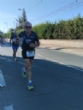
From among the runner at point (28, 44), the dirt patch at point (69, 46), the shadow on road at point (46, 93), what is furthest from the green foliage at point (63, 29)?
the runner at point (28, 44)

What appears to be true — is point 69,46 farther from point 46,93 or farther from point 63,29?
point 46,93

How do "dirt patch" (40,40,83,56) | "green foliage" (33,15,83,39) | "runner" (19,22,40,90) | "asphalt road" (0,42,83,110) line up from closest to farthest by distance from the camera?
"asphalt road" (0,42,83,110) < "runner" (19,22,40,90) < "dirt patch" (40,40,83,56) < "green foliage" (33,15,83,39)

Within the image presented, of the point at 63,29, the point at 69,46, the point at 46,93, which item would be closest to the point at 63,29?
the point at 63,29

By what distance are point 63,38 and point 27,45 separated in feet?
75.1

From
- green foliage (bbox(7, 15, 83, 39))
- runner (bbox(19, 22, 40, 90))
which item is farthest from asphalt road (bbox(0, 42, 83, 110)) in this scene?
green foliage (bbox(7, 15, 83, 39))

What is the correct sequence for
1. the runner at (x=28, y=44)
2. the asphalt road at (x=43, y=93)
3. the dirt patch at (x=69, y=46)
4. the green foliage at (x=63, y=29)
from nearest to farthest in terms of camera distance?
1. the asphalt road at (x=43, y=93)
2. the runner at (x=28, y=44)
3. the dirt patch at (x=69, y=46)
4. the green foliage at (x=63, y=29)

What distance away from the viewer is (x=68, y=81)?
6.79 meters

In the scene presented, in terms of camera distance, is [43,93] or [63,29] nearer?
[43,93]

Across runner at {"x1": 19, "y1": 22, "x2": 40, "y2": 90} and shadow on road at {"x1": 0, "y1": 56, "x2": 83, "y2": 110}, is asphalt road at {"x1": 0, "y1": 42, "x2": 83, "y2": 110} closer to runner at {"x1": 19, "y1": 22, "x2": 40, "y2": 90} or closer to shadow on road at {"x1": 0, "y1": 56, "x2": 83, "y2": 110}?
shadow on road at {"x1": 0, "y1": 56, "x2": 83, "y2": 110}

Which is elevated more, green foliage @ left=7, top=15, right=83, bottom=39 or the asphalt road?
green foliage @ left=7, top=15, right=83, bottom=39

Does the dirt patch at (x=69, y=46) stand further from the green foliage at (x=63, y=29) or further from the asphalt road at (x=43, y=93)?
the asphalt road at (x=43, y=93)

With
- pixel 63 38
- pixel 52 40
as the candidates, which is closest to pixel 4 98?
pixel 63 38

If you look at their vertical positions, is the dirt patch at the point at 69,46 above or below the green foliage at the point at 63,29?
below

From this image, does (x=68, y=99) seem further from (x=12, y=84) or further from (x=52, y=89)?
(x=12, y=84)
